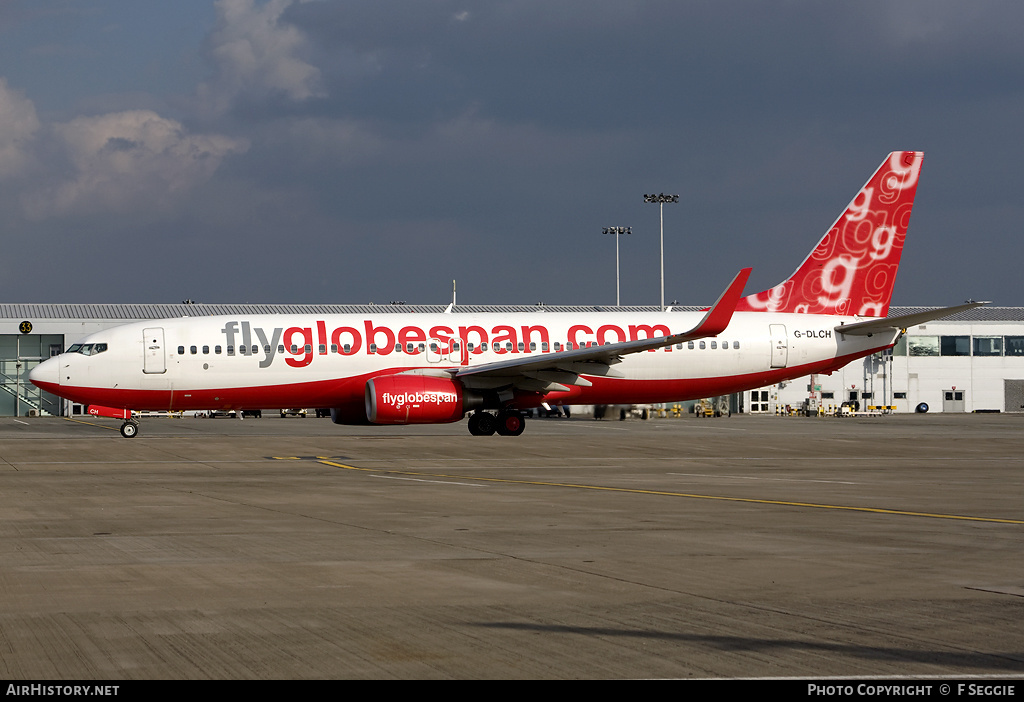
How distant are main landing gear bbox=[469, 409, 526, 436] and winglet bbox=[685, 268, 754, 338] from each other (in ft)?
22.7

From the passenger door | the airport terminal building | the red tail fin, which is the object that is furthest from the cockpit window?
the airport terminal building

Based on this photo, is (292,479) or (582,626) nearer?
(582,626)

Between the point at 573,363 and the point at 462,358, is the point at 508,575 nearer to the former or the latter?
the point at 573,363

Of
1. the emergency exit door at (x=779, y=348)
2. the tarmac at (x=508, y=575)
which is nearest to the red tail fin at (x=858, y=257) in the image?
the emergency exit door at (x=779, y=348)

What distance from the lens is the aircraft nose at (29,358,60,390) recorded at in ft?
119

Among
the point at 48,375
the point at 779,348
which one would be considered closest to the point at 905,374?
the point at 779,348

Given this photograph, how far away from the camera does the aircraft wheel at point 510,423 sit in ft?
123

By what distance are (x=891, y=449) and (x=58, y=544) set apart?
2432 centimetres

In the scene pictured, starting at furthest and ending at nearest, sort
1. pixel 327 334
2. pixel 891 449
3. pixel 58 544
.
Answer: pixel 327 334 < pixel 891 449 < pixel 58 544

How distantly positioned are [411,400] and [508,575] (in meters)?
24.1

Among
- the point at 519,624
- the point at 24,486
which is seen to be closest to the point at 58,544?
the point at 519,624

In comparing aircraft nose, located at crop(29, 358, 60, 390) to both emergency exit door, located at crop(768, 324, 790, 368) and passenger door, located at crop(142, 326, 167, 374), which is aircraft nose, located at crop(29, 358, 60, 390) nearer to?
passenger door, located at crop(142, 326, 167, 374)

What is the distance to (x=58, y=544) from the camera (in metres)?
12.8
